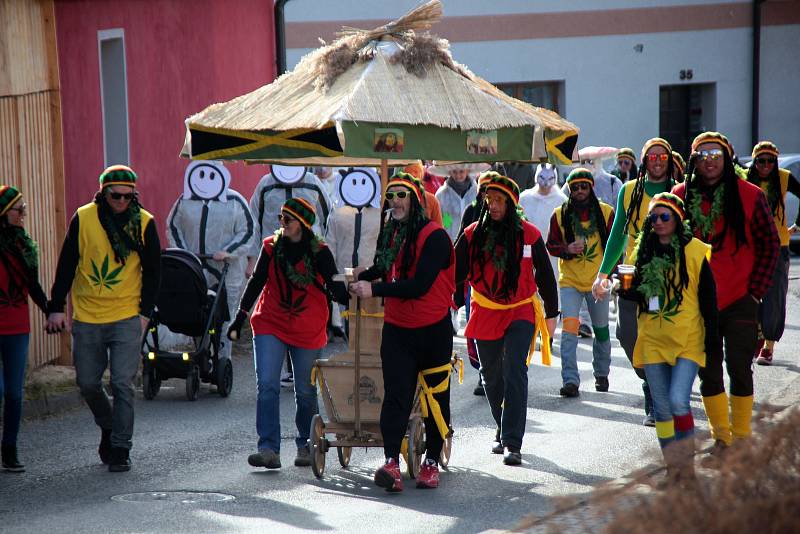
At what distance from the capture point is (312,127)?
7.82 m

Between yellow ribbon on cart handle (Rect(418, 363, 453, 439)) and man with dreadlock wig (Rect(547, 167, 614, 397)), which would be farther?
man with dreadlock wig (Rect(547, 167, 614, 397))

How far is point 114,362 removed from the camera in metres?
8.83

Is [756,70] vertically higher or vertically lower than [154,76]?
higher

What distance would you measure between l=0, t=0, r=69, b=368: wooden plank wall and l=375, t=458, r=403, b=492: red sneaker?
16.6ft

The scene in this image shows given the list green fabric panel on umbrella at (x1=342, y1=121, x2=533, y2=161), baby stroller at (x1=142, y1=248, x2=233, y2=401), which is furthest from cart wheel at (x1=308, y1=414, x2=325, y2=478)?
baby stroller at (x1=142, y1=248, x2=233, y2=401)

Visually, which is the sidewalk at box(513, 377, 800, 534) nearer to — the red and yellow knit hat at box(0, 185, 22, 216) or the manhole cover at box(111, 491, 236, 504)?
the manhole cover at box(111, 491, 236, 504)

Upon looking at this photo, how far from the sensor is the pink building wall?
14.5 meters

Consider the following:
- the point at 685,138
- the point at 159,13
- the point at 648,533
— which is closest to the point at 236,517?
the point at 648,533

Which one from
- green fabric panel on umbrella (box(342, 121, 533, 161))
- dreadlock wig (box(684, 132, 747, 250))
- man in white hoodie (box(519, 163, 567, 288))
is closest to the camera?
green fabric panel on umbrella (box(342, 121, 533, 161))

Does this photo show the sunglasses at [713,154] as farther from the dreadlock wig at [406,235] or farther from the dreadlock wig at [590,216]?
the dreadlock wig at [590,216]

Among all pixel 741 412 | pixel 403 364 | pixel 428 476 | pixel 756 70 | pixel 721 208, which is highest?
pixel 756 70

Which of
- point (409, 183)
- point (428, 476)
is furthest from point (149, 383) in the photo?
point (409, 183)

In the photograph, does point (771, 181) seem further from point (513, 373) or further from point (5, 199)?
point (5, 199)

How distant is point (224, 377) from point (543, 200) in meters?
4.53
